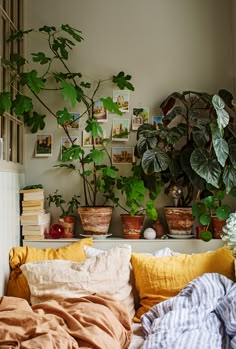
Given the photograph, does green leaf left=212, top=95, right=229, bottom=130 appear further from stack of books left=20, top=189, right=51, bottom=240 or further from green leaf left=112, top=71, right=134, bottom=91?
stack of books left=20, top=189, right=51, bottom=240

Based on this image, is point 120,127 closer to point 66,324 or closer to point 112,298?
point 112,298

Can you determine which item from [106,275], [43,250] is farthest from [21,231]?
[106,275]

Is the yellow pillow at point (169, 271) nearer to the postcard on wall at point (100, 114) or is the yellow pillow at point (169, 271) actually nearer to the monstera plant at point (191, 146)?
the monstera plant at point (191, 146)

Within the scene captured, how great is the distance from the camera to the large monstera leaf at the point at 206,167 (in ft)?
8.08

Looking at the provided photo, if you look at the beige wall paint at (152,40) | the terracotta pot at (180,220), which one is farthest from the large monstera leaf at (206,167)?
the beige wall paint at (152,40)

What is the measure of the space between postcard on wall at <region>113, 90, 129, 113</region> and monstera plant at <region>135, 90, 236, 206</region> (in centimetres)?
27

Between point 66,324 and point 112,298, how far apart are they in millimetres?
358

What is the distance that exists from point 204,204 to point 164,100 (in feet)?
2.97

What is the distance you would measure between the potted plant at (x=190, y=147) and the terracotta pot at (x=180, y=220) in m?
0.10

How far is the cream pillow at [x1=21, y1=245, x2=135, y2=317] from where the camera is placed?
2.23 meters

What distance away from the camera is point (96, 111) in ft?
9.75

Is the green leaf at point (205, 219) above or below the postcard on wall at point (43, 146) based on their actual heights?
below

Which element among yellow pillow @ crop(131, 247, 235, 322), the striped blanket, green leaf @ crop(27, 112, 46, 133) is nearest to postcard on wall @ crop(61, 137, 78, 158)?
green leaf @ crop(27, 112, 46, 133)

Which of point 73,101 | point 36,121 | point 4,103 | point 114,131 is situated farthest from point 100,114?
point 4,103
